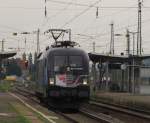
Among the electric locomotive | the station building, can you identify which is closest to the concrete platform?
the station building

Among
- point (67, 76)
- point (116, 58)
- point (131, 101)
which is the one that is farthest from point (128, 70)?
point (67, 76)

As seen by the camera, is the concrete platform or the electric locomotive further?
the concrete platform

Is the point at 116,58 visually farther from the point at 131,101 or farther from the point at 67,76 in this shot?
the point at 67,76

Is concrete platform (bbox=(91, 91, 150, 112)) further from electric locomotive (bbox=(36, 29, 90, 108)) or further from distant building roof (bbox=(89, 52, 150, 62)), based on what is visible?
electric locomotive (bbox=(36, 29, 90, 108))

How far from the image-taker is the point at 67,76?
27891 millimetres

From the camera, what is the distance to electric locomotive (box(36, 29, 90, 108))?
27795 mm

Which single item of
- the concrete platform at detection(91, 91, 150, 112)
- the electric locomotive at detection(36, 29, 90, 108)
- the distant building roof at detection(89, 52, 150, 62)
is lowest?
the concrete platform at detection(91, 91, 150, 112)

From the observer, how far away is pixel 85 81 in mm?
28109

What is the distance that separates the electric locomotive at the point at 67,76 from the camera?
27795mm

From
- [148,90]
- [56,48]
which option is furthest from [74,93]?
[148,90]

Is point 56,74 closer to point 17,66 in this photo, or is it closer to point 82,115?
point 82,115

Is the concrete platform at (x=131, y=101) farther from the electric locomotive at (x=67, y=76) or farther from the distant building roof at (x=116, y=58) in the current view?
the electric locomotive at (x=67, y=76)

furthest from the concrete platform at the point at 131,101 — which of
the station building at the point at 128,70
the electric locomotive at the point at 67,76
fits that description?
the electric locomotive at the point at 67,76

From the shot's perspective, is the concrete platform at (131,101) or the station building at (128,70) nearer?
the concrete platform at (131,101)
